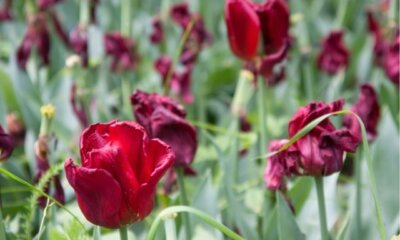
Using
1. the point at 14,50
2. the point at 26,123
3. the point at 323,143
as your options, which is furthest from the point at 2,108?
the point at 323,143

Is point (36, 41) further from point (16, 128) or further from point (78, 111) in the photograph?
point (78, 111)

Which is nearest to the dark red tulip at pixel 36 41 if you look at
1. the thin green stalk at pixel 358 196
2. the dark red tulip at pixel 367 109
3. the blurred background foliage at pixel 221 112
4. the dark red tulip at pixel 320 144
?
the blurred background foliage at pixel 221 112

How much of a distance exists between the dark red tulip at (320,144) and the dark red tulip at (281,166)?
1 cm

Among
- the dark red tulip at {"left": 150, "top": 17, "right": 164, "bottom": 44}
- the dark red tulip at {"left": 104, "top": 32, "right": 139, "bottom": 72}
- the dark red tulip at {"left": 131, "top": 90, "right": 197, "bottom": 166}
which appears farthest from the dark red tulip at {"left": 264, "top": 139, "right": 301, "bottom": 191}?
the dark red tulip at {"left": 150, "top": 17, "right": 164, "bottom": 44}

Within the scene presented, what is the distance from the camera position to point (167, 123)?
1227 mm

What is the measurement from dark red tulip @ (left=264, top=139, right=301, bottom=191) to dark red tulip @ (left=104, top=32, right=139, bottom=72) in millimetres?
1081

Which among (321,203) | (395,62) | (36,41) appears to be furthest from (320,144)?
(36,41)

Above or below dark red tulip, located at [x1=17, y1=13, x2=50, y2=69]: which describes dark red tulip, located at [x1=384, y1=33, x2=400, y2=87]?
below

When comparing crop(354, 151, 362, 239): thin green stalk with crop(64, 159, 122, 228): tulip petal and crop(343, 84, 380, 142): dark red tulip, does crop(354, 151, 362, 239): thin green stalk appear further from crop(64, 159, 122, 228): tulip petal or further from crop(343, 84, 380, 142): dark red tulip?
crop(64, 159, 122, 228): tulip petal

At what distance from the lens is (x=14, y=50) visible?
2.43 metres

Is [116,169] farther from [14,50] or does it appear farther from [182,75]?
[14,50]

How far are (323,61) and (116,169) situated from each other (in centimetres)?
154

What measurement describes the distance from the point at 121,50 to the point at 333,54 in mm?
571

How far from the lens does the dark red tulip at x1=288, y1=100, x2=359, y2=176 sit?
1.08 m
